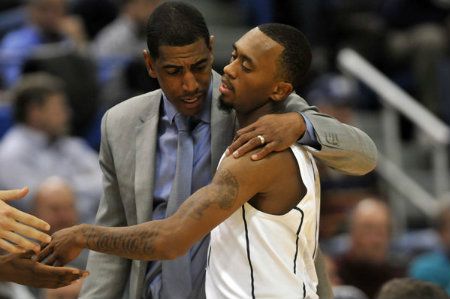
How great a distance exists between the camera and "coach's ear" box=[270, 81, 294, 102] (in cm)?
416

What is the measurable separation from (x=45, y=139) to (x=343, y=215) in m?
2.34

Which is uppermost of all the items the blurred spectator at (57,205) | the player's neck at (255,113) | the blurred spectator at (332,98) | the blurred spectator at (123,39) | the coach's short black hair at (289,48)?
the coach's short black hair at (289,48)

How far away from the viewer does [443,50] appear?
34.6 ft

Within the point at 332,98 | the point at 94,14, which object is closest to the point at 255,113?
the point at 332,98

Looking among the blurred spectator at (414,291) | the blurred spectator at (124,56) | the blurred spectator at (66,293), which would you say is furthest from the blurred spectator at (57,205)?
the blurred spectator at (414,291)

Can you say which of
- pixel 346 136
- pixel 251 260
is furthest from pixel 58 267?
pixel 346 136

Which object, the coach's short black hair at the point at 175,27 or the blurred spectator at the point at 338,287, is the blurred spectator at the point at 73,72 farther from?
the coach's short black hair at the point at 175,27

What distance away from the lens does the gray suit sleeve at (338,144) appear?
165 inches

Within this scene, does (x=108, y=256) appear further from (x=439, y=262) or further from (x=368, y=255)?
(x=439, y=262)

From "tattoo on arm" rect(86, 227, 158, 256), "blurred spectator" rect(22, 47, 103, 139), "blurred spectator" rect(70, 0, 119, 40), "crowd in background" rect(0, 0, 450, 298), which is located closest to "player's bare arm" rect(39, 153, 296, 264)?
"tattoo on arm" rect(86, 227, 158, 256)

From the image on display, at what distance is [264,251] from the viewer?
13.4 feet

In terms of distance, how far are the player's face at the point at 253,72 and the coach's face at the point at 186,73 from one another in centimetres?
16

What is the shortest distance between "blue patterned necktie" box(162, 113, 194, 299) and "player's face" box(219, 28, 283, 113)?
30cm

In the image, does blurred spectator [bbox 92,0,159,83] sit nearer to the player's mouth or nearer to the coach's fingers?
the player's mouth
